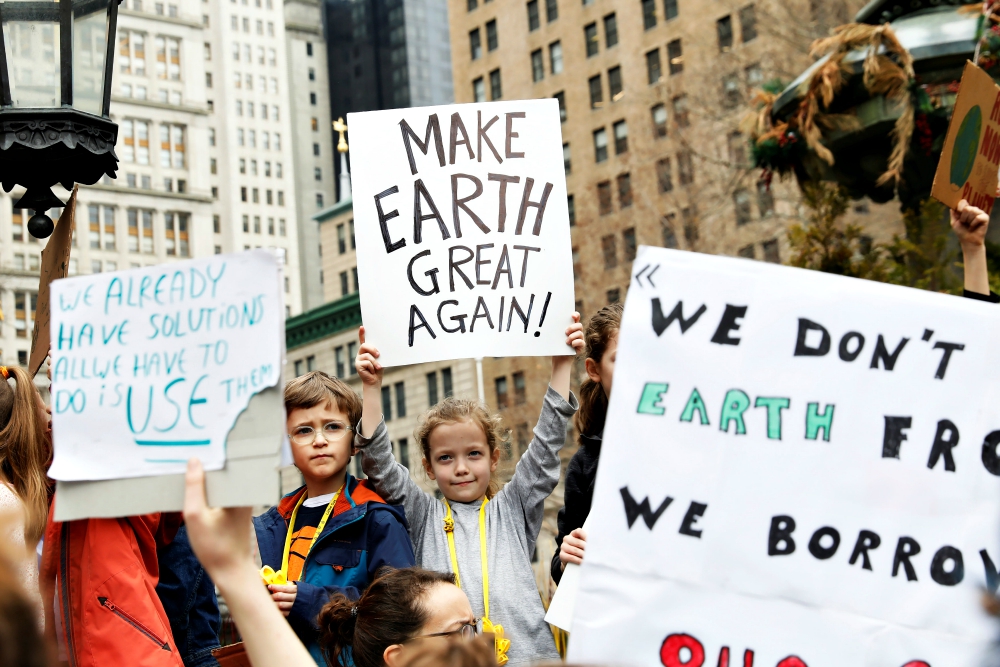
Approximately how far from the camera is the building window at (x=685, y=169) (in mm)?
32031

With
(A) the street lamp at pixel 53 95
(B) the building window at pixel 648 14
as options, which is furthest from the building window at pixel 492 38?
(A) the street lamp at pixel 53 95

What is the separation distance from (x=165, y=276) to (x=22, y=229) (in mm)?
82863

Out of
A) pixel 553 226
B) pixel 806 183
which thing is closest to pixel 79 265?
pixel 806 183

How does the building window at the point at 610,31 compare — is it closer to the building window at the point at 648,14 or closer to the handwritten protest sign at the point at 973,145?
the building window at the point at 648,14

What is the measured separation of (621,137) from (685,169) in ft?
45.4

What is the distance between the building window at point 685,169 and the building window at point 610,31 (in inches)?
591

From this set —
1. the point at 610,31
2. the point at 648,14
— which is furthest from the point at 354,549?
the point at 610,31

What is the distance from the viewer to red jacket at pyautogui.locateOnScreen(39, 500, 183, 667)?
128 inches

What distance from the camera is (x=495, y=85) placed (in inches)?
2082

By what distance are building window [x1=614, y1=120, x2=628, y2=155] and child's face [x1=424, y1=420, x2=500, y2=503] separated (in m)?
42.7

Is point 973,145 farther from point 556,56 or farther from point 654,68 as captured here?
point 556,56

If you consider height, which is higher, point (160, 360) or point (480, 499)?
point (160, 360)

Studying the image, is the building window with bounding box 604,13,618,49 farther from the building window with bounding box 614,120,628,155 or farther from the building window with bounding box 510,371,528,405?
the building window with bounding box 510,371,528,405

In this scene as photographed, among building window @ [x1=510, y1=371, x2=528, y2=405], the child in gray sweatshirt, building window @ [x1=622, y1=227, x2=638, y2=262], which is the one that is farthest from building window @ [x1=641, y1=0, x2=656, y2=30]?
the child in gray sweatshirt
